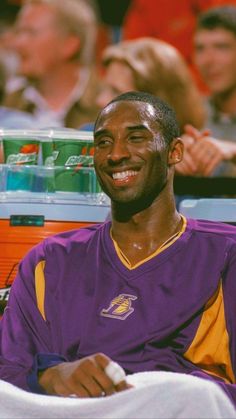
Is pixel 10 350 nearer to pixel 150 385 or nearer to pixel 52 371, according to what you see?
pixel 52 371

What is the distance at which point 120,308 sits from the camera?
195cm

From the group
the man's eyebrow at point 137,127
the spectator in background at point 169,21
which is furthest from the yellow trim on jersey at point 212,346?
the spectator in background at point 169,21

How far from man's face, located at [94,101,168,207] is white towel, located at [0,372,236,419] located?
1.41ft

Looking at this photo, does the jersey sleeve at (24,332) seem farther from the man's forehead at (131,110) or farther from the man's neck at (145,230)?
the man's forehead at (131,110)

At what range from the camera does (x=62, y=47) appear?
4332mm

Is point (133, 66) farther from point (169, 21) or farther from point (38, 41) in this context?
point (169, 21)

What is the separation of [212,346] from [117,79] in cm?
169

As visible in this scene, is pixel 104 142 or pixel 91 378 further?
pixel 104 142

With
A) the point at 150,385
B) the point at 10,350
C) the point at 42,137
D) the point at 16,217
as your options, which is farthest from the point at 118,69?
the point at 150,385

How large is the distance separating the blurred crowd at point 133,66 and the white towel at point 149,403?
1.19m

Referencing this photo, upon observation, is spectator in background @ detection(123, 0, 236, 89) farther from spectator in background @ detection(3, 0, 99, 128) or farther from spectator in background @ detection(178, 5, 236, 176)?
spectator in background @ detection(178, 5, 236, 176)

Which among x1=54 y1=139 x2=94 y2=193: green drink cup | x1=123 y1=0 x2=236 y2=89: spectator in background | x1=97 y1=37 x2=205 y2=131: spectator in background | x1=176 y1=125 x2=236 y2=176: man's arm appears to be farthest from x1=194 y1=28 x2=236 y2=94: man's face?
x1=54 y1=139 x2=94 y2=193: green drink cup

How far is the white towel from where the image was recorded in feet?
5.39

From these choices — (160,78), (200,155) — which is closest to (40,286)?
(200,155)
